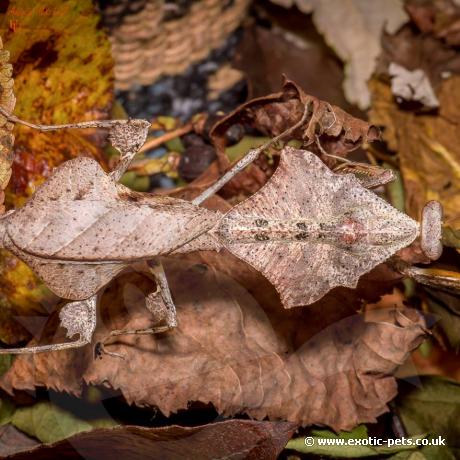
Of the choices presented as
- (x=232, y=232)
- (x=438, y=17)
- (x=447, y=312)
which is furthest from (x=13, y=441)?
(x=438, y=17)

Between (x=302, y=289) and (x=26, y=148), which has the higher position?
(x=26, y=148)

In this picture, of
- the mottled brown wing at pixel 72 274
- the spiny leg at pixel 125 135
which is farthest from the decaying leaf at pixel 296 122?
the mottled brown wing at pixel 72 274

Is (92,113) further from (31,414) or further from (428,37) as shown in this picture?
(428,37)

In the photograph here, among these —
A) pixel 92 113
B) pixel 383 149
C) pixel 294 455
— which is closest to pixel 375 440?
pixel 294 455

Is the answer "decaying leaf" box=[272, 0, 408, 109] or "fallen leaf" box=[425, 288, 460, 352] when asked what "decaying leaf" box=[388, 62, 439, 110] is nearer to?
"decaying leaf" box=[272, 0, 408, 109]

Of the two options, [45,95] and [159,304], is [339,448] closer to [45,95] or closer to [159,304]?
[159,304]

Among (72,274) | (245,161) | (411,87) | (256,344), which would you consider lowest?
(256,344)
